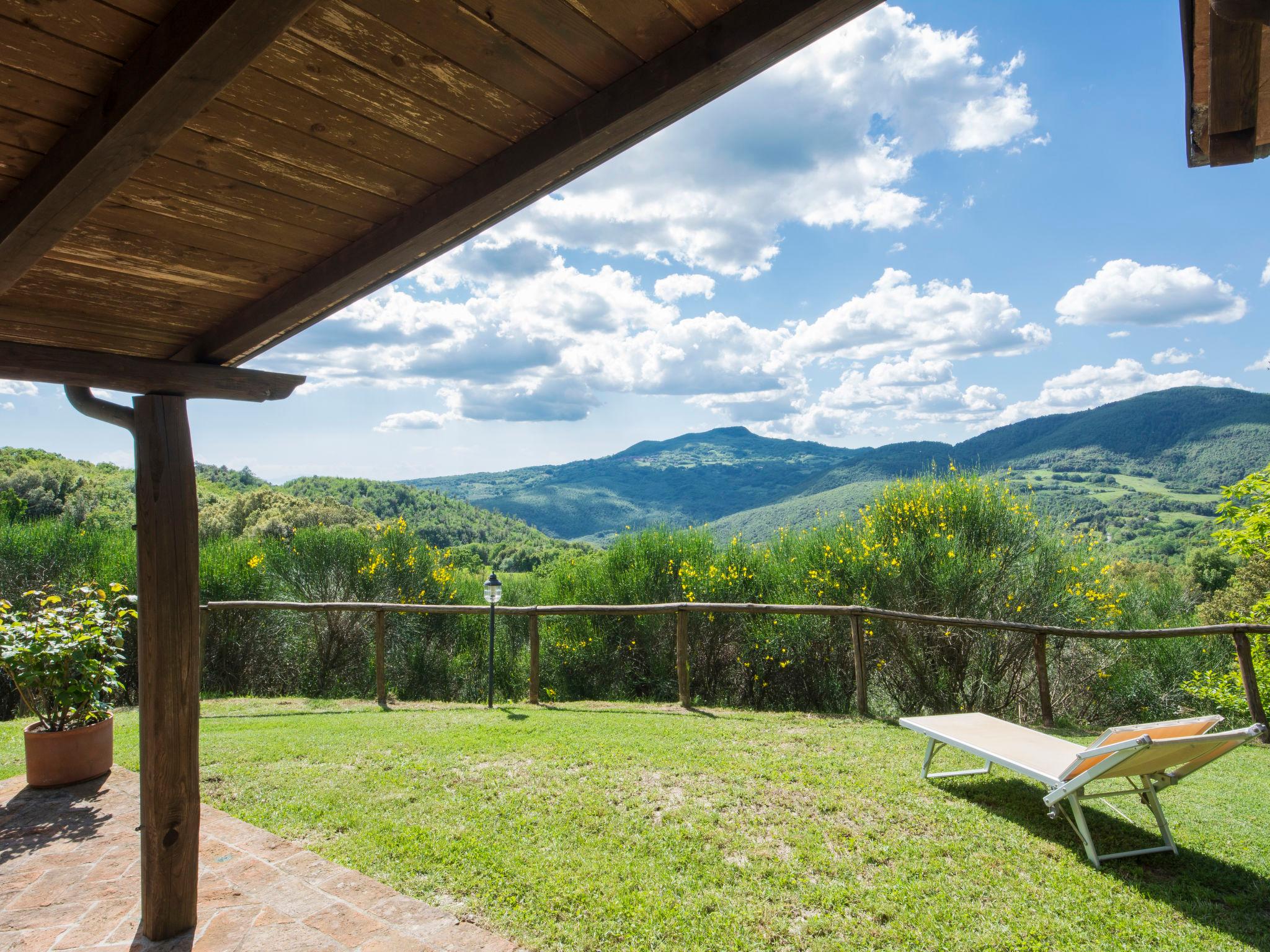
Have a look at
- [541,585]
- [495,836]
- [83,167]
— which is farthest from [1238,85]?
[541,585]

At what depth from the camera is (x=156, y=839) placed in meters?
2.41

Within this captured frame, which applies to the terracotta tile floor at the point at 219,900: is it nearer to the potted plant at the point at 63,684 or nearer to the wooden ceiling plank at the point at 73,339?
the potted plant at the point at 63,684

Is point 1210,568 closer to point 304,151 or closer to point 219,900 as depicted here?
point 219,900

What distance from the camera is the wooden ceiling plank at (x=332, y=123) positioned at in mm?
1302

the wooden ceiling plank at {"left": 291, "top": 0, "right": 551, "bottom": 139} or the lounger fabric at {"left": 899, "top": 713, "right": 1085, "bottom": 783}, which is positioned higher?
the wooden ceiling plank at {"left": 291, "top": 0, "right": 551, "bottom": 139}

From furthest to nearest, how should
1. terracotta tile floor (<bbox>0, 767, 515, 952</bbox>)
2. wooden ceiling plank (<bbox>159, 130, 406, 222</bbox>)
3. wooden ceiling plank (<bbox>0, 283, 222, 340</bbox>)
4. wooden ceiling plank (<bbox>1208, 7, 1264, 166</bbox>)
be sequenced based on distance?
terracotta tile floor (<bbox>0, 767, 515, 952</bbox>)
wooden ceiling plank (<bbox>0, 283, 222, 340</bbox>)
wooden ceiling plank (<bbox>159, 130, 406, 222</bbox>)
wooden ceiling plank (<bbox>1208, 7, 1264, 166</bbox>)

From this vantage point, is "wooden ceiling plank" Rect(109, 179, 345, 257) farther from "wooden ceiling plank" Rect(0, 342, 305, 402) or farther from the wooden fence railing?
the wooden fence railing

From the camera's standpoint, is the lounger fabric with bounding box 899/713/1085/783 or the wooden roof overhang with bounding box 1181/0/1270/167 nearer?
the wooden roof overhang with bounding box 1181/0/1270/167

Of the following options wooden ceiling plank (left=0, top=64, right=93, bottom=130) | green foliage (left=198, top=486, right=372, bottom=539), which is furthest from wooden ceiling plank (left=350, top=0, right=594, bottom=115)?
green foliage (left=198, top=486, right=372, bottom=539)

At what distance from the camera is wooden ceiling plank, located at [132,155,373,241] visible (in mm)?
1554

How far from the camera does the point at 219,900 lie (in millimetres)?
2654

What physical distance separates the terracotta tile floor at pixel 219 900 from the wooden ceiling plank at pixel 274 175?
2.36 meters

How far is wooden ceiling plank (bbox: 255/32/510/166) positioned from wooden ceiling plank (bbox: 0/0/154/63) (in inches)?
7.6

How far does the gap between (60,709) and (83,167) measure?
427 cm
